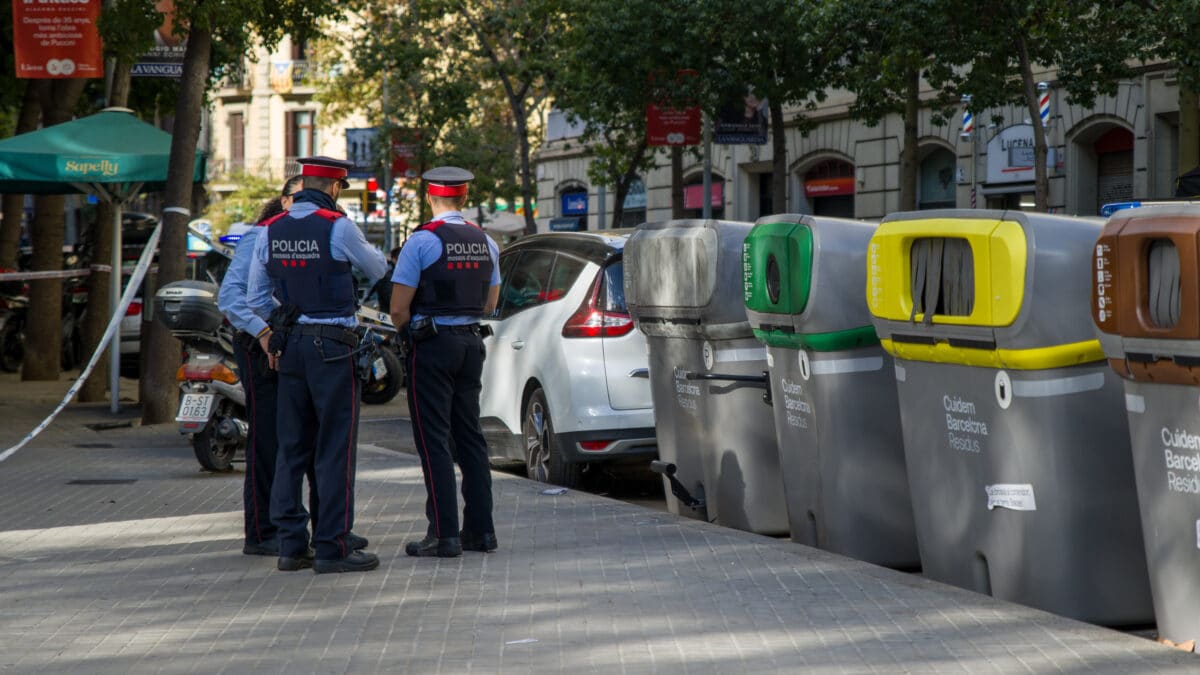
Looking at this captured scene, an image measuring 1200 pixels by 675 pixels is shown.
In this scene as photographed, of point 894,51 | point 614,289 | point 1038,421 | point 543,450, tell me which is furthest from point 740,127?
point 1038,421

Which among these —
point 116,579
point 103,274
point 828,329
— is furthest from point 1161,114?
point 116,579

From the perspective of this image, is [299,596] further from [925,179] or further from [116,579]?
[925,179]

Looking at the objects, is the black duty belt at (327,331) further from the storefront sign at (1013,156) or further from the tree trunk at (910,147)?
the storefront sign at (1013,156)

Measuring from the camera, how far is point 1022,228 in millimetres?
6270

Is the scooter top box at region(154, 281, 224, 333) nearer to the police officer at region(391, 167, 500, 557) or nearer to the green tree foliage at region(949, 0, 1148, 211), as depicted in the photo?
the police officer at region(391, 167, 500, 557)

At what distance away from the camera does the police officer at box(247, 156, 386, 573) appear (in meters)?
7.42

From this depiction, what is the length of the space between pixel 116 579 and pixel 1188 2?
12220 mm

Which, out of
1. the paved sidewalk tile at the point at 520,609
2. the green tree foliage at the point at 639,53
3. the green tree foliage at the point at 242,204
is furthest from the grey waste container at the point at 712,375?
the green tree foliage at the point at 242,204

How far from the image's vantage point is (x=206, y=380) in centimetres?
1185

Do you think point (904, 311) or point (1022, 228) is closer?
point (1022, 228)

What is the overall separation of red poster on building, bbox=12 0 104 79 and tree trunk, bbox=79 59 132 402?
32.7 inches

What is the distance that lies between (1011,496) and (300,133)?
237 feet

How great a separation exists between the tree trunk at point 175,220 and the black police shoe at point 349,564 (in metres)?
8.30

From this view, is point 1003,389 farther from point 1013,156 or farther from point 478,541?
point 1013,156
